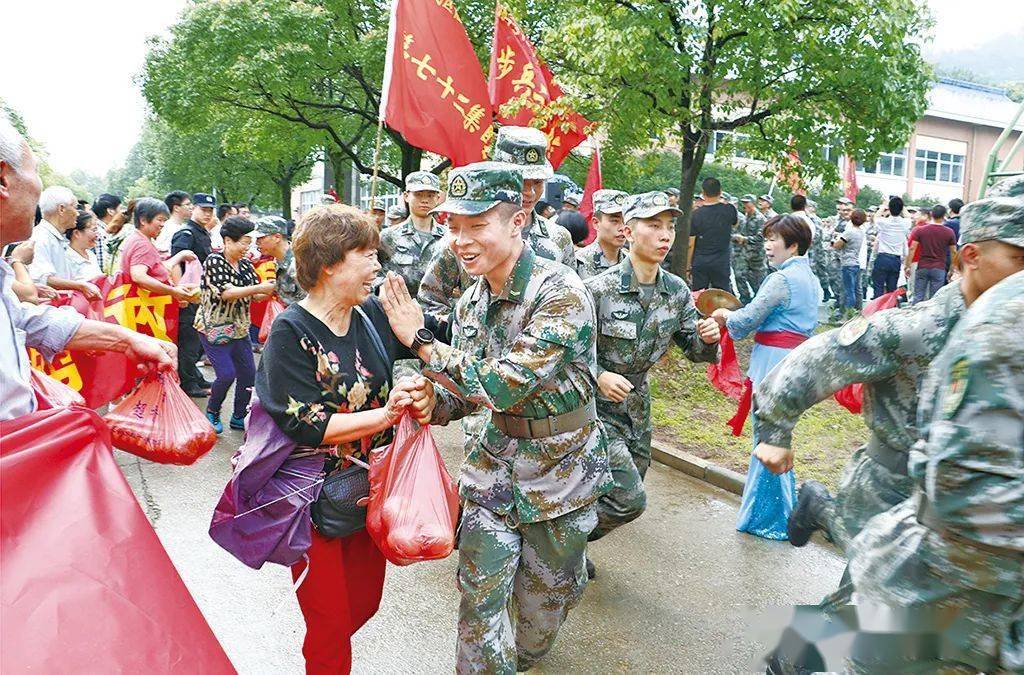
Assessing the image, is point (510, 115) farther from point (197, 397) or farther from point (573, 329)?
point (573, 329)

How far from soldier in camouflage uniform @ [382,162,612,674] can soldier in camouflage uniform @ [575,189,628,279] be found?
2.52 metres

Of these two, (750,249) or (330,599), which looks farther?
(750,249)

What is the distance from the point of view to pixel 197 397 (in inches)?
337

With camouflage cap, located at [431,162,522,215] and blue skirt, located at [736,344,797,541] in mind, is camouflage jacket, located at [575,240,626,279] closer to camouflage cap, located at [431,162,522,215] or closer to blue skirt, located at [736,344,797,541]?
blue skirt, located at [736,344,797,541]

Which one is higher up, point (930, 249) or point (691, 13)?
point (691, 13)

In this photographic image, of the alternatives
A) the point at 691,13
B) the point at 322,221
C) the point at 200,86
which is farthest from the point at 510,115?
the point at 200,86

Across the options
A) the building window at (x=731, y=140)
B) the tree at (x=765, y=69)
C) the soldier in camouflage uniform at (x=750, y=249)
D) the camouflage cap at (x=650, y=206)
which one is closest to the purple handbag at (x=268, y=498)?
the camouflage cap at (x=650, y=206)

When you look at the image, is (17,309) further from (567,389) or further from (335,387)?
(567,389)

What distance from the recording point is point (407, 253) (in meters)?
6.57

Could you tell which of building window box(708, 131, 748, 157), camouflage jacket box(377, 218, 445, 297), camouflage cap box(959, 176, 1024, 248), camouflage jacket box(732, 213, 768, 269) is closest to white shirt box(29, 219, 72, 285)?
camouflage jacket box(377, 218, 445, 297)

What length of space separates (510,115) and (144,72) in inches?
618

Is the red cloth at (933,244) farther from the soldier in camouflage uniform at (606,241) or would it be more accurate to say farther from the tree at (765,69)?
the soldier in camouflage uniform at (606,241)

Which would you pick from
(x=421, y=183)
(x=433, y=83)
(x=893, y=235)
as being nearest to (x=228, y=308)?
(x=421, y=183)

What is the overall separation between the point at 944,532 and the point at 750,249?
1272 cm
